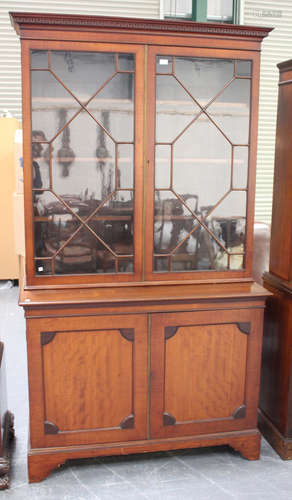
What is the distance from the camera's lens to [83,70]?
6.64ft

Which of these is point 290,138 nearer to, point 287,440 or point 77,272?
point 77,272

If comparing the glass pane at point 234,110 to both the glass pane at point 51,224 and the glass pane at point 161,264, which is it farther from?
the glass pane at point 51,224

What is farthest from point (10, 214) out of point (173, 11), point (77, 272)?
point (77, 272)

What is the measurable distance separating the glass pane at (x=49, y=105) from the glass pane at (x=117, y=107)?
100mm

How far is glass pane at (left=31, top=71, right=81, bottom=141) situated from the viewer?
200cm

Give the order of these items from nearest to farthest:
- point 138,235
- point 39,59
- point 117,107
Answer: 1. point 39,59
2. point 117,107
3. point 138,235

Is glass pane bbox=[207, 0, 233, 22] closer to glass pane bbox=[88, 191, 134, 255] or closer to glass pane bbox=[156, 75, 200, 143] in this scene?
glass pane bbox=[156, 75, 200, 143]

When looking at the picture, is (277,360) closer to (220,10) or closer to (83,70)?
(83,70)

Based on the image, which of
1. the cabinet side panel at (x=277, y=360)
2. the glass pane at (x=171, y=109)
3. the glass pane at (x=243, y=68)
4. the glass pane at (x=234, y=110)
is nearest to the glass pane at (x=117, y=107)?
the glass pane at (x=171, y=109)

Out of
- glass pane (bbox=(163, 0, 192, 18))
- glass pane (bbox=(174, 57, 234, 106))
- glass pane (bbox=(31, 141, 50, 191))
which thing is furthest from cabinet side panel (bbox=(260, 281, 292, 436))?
glass pane (bbox=(163, 0, 192, 18))

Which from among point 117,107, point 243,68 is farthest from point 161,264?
point 243,68

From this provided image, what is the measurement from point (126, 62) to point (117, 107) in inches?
7.7

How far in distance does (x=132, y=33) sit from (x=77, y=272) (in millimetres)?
1098

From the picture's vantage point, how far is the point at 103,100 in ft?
6.79
